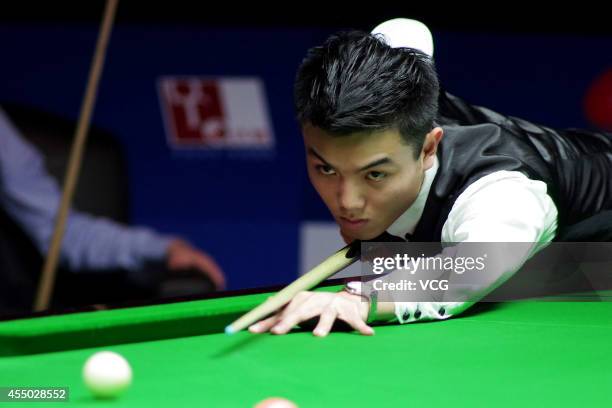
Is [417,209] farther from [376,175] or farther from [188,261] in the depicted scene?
[188,261]

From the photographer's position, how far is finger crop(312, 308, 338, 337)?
2076 mm

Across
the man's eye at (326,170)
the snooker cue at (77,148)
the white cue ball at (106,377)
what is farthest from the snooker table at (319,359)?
the snooker cue at (77,148)

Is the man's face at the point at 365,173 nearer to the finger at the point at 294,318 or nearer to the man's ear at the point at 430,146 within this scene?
the man's ear at the point at 430,146

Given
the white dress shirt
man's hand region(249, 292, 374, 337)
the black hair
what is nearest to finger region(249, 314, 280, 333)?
man's hand region(249, 292, 374, 337)

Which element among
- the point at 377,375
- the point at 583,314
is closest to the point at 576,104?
the point at 583,314

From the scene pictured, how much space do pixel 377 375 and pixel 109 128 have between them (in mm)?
3321

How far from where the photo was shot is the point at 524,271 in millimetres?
2652

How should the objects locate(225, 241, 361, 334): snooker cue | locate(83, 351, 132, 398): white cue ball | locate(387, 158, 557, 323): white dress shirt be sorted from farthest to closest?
locate(387, 158, 557, 323): white dress shirt
locate(225, 241, 361, 334): snooker cue
locate(83, 351, 132, 398): white cue ball

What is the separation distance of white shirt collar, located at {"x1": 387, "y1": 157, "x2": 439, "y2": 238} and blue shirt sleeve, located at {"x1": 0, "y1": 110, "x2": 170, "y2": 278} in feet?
7.77

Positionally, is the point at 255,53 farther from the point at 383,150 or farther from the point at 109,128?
the point at 383,150

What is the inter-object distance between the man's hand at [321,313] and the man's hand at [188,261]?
243 cm

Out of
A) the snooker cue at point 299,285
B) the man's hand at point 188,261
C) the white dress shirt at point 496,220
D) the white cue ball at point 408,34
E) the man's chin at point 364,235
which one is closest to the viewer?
the snooker cue at point 299,285

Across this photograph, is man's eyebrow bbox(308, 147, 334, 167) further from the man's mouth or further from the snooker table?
the snooker table

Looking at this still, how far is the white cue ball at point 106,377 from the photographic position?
5.20 ft
